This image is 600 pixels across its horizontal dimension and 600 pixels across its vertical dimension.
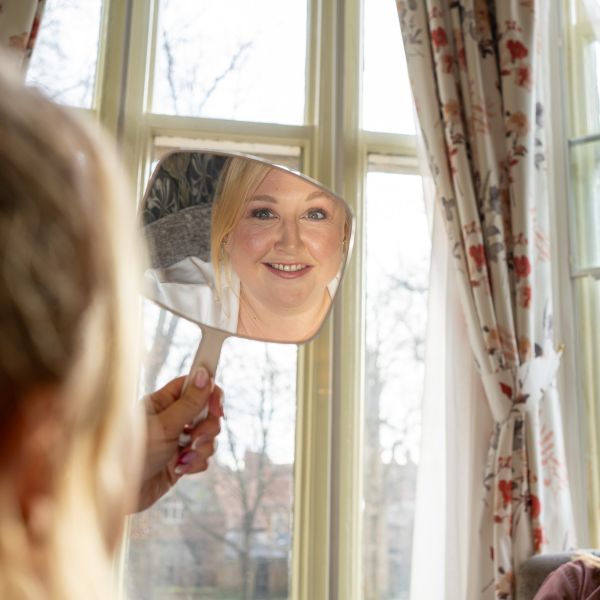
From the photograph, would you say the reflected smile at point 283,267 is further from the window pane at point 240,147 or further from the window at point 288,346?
the window pane at point 240,147

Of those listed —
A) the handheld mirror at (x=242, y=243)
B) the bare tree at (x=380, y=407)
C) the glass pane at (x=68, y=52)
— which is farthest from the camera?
the glass pane at (x=68, y=52)

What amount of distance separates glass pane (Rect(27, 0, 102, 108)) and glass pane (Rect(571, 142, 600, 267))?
171 cm

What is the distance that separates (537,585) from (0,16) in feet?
7.53

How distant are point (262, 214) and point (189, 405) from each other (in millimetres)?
353

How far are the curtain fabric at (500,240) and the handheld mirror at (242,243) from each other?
1621 millimetres

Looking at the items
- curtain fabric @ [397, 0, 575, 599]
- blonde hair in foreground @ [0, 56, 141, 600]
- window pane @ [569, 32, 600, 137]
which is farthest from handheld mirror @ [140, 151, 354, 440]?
window pane @ [569, 32, 600, 137]

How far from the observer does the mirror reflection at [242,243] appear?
1185mm

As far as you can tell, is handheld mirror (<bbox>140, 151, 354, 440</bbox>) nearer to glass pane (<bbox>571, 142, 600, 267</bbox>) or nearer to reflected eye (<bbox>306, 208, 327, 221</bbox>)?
reflected eye (<bbox>306, 208, 327, 221</bbox>)

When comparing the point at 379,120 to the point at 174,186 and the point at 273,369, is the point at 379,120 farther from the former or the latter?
the point at 174,186

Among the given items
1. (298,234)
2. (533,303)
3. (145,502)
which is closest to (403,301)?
(533,303)

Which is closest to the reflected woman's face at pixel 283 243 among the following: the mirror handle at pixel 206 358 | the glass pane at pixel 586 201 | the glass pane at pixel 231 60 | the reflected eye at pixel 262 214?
the reflected eye at pixel 262 214

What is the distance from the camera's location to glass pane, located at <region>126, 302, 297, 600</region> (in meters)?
2.78

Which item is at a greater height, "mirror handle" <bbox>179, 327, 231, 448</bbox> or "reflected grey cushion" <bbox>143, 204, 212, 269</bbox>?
"reflected grey cushion" <bbox>143, 204, 212, 269</bbox>

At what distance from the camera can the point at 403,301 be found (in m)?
3.04
